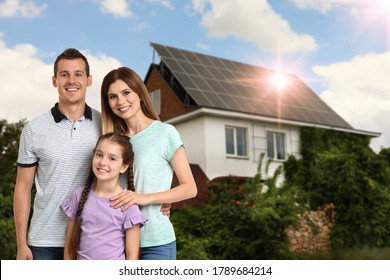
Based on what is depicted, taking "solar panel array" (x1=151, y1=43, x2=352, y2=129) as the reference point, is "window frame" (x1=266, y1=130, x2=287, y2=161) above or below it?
below

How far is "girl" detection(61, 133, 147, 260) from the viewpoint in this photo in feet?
10.9

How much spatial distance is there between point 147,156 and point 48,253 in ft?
2.69

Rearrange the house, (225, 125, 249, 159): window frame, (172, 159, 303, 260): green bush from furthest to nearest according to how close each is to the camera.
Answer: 1. (225, 125, 249, 159): window frame
2. the house
3. (172, 159, 303, 260): green bush

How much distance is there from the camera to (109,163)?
3.34m

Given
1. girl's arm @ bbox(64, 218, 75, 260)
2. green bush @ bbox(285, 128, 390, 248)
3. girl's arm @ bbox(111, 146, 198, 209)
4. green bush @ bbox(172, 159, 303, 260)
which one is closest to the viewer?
girl's arm @ bbox(111, 146, 198, 209)

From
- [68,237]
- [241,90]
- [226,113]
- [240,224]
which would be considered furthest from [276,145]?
[68,237]

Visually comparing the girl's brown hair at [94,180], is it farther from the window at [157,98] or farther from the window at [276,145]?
the window at [157,98]

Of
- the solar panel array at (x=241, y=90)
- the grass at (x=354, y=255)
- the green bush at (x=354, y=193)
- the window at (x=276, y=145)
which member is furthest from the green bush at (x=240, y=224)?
the window at (x=276, y=145)

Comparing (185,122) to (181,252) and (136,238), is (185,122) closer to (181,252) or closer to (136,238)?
(181,252)

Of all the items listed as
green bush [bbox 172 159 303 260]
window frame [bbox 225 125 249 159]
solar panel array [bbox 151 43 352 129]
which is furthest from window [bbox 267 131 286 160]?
green bush [bbox 172 159 303 260]

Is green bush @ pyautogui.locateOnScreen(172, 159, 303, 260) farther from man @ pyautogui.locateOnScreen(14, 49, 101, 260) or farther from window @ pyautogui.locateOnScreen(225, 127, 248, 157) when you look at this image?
man @ pyautogui.locateOnScreen(14, 49, 101, 260)

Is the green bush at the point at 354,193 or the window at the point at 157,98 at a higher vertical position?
the window at the point at 157,98

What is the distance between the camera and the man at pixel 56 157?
357 centimetres
